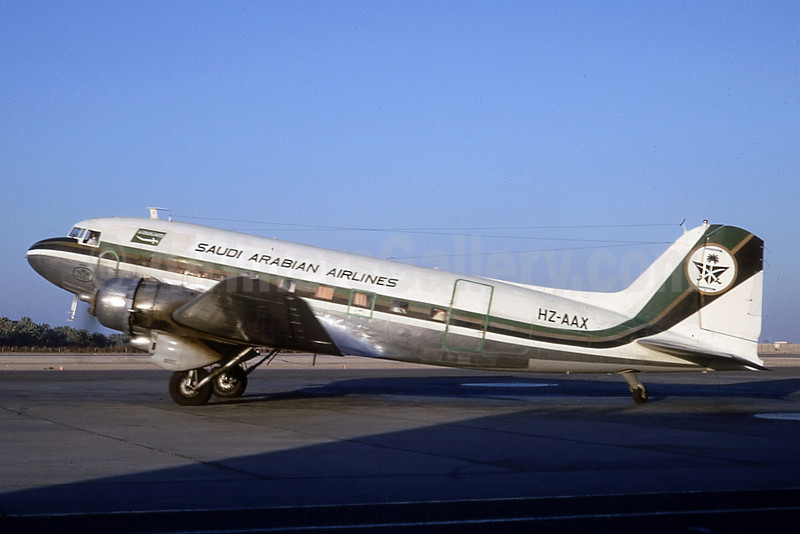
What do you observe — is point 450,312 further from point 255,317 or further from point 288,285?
point 255,317

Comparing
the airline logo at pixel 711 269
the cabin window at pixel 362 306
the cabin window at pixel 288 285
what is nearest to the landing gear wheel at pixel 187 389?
the cabin window at pixel 288 285

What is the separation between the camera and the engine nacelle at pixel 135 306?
19.8 meters

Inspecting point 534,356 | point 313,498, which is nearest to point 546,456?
point 313,498

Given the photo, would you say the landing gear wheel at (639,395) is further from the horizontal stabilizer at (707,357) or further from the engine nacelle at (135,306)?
the engine nacelle at (135,306)

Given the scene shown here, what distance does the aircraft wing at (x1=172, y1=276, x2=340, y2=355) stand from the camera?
19031 millimetres

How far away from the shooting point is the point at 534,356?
21.1 m

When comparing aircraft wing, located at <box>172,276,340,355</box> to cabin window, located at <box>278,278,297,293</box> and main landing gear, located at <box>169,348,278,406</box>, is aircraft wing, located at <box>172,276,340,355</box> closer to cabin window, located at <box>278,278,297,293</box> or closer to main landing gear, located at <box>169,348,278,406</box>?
cabin window, located at <box>278,278,297,293</box>

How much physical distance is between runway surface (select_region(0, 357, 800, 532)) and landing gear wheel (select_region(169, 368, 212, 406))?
0.52 m

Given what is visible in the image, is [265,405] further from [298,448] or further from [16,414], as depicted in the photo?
[298,448]

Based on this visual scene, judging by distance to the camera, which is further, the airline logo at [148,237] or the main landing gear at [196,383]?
the airline logo at [148,237]

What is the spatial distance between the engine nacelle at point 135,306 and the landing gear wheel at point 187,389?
1.36 meters

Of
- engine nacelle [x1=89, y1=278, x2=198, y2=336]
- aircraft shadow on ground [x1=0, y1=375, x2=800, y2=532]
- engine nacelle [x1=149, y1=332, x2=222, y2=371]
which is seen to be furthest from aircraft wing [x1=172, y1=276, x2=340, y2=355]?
aircraft shadow on ground [x1=0, y1=375, x2=800, y2=532]

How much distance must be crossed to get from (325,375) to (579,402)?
14.9 metres

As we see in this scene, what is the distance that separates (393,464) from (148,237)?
40.6 ft
